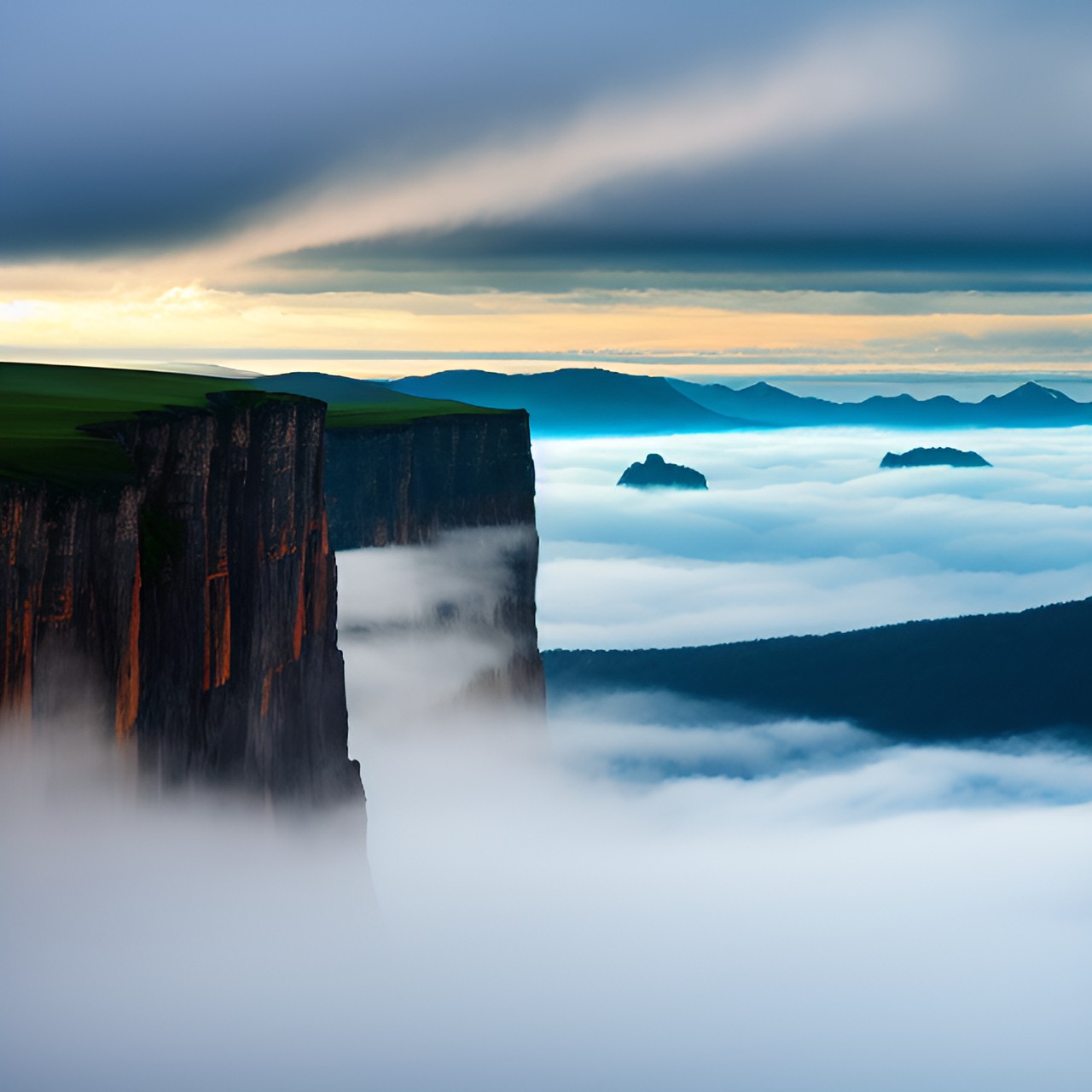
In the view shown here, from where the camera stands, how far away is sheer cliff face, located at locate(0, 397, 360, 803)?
89.2 feet

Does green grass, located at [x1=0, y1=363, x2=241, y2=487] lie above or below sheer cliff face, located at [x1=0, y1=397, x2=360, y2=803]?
above

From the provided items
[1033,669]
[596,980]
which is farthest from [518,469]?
[1033,669]

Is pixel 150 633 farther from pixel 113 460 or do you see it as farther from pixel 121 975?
pixel 121 975

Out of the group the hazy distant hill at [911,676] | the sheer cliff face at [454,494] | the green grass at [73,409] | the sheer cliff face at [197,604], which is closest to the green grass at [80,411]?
the green grass at [73,409]

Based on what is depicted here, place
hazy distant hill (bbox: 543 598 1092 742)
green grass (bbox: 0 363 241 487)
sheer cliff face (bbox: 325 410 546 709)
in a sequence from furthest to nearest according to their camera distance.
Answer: hazy distant hill (bbox: 543 598 1092 742)
sheer cliff face (bbox: 325 410 546 709)
green grass (bbox: 0 363 241 487)

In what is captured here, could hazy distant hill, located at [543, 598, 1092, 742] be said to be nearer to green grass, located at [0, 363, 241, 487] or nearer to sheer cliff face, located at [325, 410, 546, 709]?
Result: sheer cliff face, located at [325, 410, 546, 709]

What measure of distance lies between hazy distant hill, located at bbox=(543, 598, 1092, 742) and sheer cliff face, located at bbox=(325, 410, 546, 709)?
62.2m

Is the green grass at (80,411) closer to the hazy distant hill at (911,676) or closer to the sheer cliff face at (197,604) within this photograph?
the sheer cliff face at (197,604)

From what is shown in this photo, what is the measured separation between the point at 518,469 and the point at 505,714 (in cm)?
1091

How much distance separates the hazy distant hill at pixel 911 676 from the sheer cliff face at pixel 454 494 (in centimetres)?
6221

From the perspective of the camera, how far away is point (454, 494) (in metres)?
71.4

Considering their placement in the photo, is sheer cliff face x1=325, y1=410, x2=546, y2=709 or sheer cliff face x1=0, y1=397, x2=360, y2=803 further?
sheer cliff face x1=325, y1=410, x2=546, y2=709

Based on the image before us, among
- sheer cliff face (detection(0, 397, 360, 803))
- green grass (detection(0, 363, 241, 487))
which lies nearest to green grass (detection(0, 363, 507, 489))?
green grass (detection(0, 363, 241, 487))

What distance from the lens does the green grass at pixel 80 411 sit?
2895 centimetres
